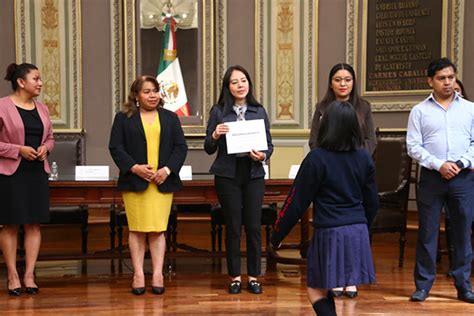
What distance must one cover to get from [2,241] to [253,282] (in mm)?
1581

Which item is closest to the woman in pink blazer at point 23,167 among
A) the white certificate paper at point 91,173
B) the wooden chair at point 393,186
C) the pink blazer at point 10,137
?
the pink blazer at point 10,137

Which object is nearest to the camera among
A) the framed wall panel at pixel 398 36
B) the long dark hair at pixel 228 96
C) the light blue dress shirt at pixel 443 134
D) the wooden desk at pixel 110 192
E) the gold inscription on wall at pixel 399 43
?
the light blue dress shirt at pixel 443 134

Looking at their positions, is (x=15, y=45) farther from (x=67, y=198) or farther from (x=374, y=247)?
(x=374, y=247)

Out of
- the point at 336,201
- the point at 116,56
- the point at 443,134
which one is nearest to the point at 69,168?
the point at 116,56

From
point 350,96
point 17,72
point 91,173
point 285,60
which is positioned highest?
point 285,60

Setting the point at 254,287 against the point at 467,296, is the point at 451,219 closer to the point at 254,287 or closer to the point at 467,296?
the point at 467,296

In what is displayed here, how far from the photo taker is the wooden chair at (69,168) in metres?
4.52

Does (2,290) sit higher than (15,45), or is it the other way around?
(15,45)

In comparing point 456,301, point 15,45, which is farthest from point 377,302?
point 15,45

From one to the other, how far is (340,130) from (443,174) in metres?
1.23

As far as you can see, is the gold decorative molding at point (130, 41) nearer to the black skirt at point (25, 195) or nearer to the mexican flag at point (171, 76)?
the mexican flag at point (171, 76)

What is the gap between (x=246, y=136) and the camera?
3.57 meters

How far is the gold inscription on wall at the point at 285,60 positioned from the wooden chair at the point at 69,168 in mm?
2094

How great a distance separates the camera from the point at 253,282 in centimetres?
375
